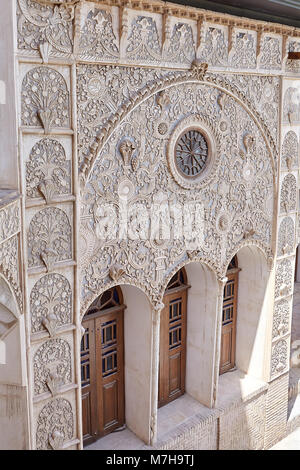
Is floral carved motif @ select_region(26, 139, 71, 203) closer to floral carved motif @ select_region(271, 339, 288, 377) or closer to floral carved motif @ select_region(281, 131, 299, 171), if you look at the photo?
floral carved motif @ select_region(281, 131, 299, 171)

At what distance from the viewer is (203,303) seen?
453 cm

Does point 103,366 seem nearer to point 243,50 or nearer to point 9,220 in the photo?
point 9,220

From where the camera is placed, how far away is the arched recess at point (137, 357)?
13.0 feet

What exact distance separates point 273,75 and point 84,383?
3.14 m

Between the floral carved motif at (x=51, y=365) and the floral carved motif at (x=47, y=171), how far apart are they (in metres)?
0.98

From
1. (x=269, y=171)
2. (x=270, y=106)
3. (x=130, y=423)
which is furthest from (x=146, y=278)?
(x=270, y=106)

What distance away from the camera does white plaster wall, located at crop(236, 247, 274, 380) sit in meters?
4.92

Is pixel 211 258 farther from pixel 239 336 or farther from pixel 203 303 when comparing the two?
pixel 239 336

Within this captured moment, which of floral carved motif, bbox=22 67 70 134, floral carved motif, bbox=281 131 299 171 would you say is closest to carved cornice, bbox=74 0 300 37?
floral carved motif, bbox=22 67 70 134

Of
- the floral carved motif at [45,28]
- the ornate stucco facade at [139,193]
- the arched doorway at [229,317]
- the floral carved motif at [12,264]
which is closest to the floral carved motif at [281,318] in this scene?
the ornate stucco facade at [139,193]

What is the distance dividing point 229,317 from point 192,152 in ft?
6.54

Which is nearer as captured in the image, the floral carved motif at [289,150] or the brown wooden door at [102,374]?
the brown wooden door at [102,374]

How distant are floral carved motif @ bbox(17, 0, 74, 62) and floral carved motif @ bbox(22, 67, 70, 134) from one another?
0.37 ft

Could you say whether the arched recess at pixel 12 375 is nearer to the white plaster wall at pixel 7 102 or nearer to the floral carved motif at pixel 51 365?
the floral carved motif at pixel 51 365
